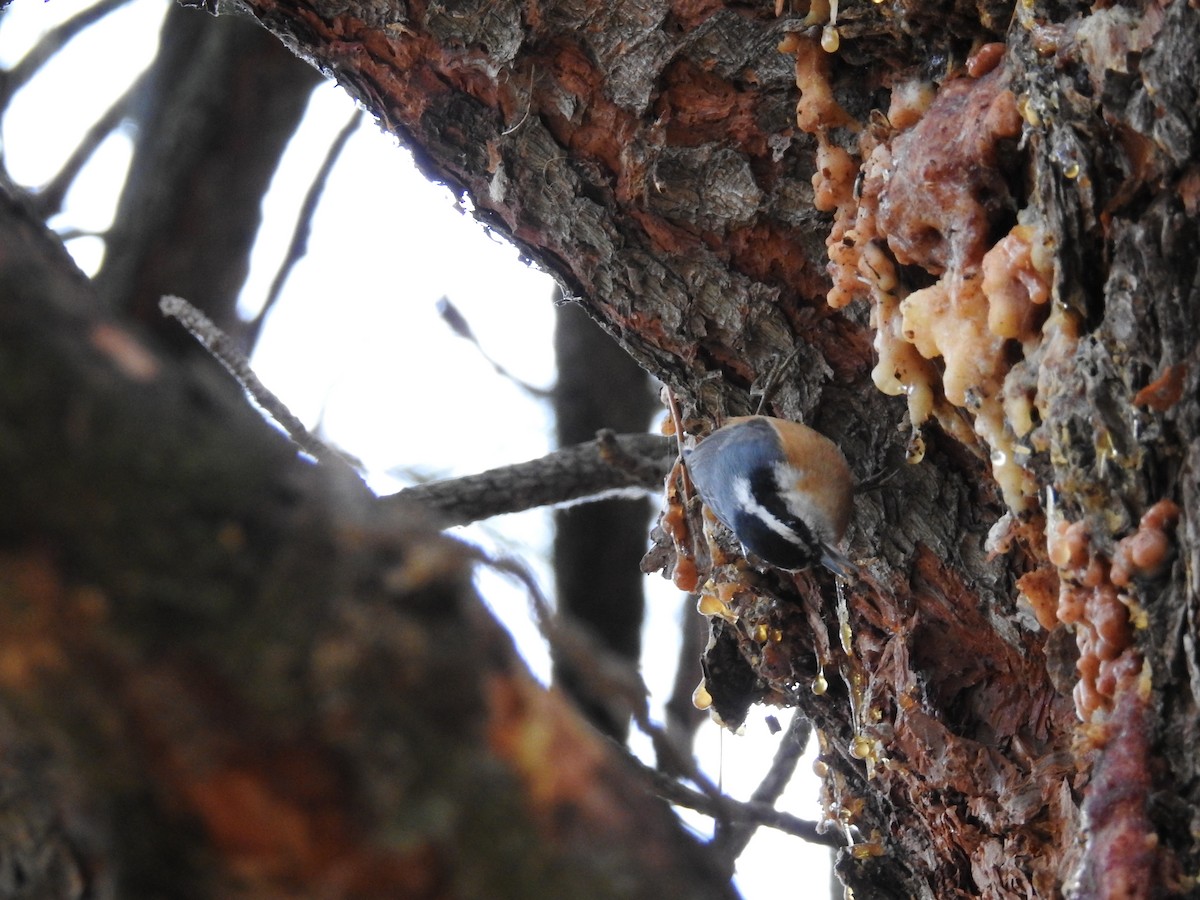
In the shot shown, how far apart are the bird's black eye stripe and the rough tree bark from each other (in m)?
0.09

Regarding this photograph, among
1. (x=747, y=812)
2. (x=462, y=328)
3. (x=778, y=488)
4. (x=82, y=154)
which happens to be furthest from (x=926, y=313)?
(x=82, y=154)

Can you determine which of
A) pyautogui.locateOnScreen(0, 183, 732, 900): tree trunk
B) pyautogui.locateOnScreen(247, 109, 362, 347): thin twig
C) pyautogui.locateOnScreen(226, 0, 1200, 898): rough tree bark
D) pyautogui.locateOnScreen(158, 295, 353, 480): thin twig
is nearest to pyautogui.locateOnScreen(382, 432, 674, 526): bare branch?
pyautogui.locateOnScreen(158, 295, 353, 480): thin twig

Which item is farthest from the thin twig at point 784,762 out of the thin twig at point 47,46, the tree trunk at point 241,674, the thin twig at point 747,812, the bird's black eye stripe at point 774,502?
the thin twig at point 47,46

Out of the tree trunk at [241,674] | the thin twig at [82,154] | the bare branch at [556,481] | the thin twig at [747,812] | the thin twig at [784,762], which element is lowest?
the tree trunk at [241,674]

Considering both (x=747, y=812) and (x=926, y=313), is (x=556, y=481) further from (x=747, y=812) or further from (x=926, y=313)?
(x=926, y=313)

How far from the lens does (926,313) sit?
1536 millimetres

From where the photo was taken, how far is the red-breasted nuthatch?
5.90 ft

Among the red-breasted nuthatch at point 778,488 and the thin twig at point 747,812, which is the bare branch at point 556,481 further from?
the thin twig at point 747,812

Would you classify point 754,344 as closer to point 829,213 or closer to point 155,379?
point 829,213

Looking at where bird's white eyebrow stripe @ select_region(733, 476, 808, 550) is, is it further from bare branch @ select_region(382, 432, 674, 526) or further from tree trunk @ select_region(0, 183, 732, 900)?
tree trunk @ select_region(0, 183, 732, 900)

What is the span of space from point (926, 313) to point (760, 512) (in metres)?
0.51

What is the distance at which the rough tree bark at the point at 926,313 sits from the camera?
122 centimetres

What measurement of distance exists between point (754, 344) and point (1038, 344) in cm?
55

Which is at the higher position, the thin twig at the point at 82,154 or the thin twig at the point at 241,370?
the thin twig at the point at 82,154
